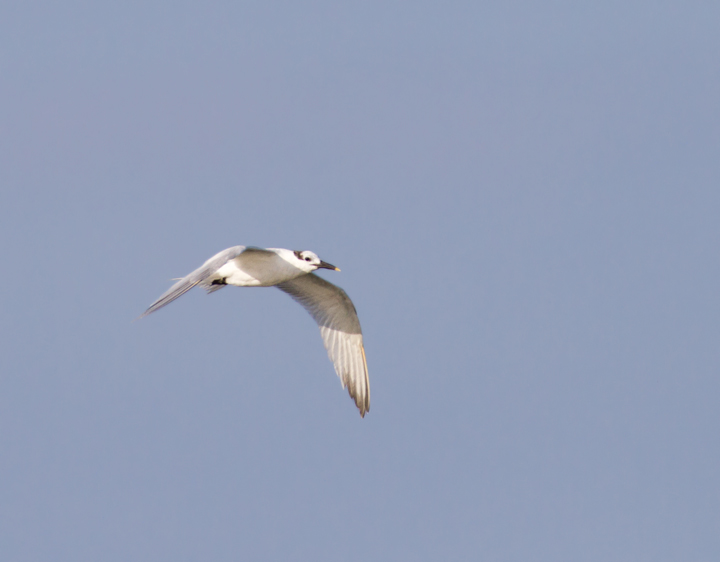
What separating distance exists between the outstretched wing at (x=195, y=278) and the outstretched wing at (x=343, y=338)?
4.75 meters

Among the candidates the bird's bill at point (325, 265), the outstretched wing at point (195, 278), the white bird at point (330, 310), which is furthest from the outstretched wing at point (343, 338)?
the outstretched wing at point (195, 278)

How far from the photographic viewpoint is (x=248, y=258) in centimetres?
1830

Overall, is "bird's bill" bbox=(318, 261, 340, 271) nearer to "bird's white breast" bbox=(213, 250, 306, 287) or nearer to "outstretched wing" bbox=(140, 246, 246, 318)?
"bird's white breast" bbox=(213, 250, 306, 287)

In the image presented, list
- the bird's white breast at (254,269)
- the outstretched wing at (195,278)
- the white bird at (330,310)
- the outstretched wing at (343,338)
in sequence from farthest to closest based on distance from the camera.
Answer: the outstretched wing at (343,338)
the white bird at (330,310)
the bird's white breast at (254,269)
the outstretched wing at (195,278)

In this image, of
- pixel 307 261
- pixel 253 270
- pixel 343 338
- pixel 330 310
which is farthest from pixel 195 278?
pixel 343 338

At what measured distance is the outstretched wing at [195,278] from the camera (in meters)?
14.8

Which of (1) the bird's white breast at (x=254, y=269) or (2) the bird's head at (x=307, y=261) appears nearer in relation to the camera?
(1) the bird's white breast at (x=254, y=269)

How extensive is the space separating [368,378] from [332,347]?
3.49 feet

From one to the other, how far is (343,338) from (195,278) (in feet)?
20.8

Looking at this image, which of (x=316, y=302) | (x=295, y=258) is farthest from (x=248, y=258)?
(x=316, y=302)

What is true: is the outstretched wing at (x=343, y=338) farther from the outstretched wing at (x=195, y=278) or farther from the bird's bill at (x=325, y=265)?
the outstretched wing at (x=195, y=278)

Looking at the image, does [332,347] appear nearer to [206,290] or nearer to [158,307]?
[206,290]

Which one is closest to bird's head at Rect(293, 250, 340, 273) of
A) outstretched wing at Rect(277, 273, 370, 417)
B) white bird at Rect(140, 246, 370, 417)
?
white bird at Rect(140, 246, 370, 417)

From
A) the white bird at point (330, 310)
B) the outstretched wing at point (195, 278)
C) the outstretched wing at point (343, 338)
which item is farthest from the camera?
the outstretched wing at point (343, 338)
